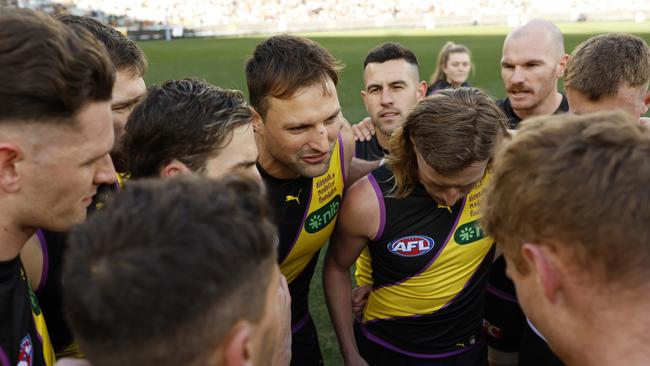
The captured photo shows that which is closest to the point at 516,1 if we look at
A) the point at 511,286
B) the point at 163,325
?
the point at 511,286

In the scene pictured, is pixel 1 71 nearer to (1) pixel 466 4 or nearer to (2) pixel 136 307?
(2) pixel 136 307

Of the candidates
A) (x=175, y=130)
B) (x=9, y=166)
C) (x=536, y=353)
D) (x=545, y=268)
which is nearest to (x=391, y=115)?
(x=536, y=353)

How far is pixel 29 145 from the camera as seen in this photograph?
1.81m

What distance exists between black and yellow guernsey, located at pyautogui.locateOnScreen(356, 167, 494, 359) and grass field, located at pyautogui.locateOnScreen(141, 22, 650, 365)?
960 centimetres

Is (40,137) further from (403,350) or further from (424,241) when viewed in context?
(403,350)

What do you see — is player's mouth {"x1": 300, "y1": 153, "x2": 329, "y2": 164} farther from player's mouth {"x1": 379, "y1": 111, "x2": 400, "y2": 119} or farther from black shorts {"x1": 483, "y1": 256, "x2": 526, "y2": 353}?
player's mouth {"x1": 379, "y1": 111, "x2": 400, "y2": 119}

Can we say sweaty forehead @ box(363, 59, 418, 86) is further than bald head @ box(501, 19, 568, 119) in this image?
Yes

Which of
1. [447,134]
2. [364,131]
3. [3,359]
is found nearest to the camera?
[3,359]

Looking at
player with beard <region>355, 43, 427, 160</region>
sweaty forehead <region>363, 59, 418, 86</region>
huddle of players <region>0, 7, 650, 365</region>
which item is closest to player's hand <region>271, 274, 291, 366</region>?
huddle of players <region>0, 7, 650, 365</region>

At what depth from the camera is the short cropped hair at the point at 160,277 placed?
4.01 feet

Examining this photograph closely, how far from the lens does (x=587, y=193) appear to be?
5.09 feet

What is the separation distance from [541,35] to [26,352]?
459cm

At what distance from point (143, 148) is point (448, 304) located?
197cm

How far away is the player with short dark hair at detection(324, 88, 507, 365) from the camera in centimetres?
313
